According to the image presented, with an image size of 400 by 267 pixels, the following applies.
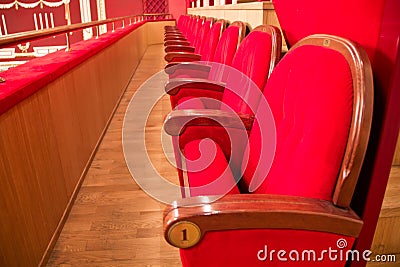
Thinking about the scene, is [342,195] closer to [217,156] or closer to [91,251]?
[217,156]

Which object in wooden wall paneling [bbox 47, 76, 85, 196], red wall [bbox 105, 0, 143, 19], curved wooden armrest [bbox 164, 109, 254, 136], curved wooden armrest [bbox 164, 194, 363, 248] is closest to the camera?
curved wooden armrest [bbox 164, 194, 363, 248]

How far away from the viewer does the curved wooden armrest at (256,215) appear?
47cm

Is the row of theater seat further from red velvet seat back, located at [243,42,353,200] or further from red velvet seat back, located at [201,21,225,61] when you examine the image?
red velvet seat back, located at [201,21,225,61]

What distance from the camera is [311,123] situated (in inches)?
21.6

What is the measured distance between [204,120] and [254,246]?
47cm

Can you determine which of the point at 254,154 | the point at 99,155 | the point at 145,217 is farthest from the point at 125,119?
the point at 254,154

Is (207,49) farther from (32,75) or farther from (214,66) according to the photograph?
(32,75)

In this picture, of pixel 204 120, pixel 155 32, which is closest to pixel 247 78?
pixel 204 120

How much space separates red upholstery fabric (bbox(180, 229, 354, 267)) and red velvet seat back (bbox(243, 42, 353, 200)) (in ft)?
0.23

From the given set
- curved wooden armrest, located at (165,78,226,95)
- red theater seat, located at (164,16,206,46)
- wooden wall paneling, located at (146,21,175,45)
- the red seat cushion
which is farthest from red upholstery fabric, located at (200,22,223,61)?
wooden wall paneling, located at (146,21,175,45)

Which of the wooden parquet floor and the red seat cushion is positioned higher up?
the red seat cushion

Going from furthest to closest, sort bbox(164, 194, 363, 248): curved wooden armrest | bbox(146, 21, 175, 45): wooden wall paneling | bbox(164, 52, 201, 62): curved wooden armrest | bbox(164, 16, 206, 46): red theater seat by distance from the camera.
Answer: bbox(146, 21, 175, 45): wooden wall paneling
bbox(164, 16, 206, 46): red theater seat
bbox(164, 52, 201, 62): curved wooden armrest
bbox(164, 194, 363, 248): curved wooden armrest

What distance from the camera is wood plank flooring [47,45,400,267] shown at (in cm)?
98

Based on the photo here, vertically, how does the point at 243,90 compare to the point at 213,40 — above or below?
below
